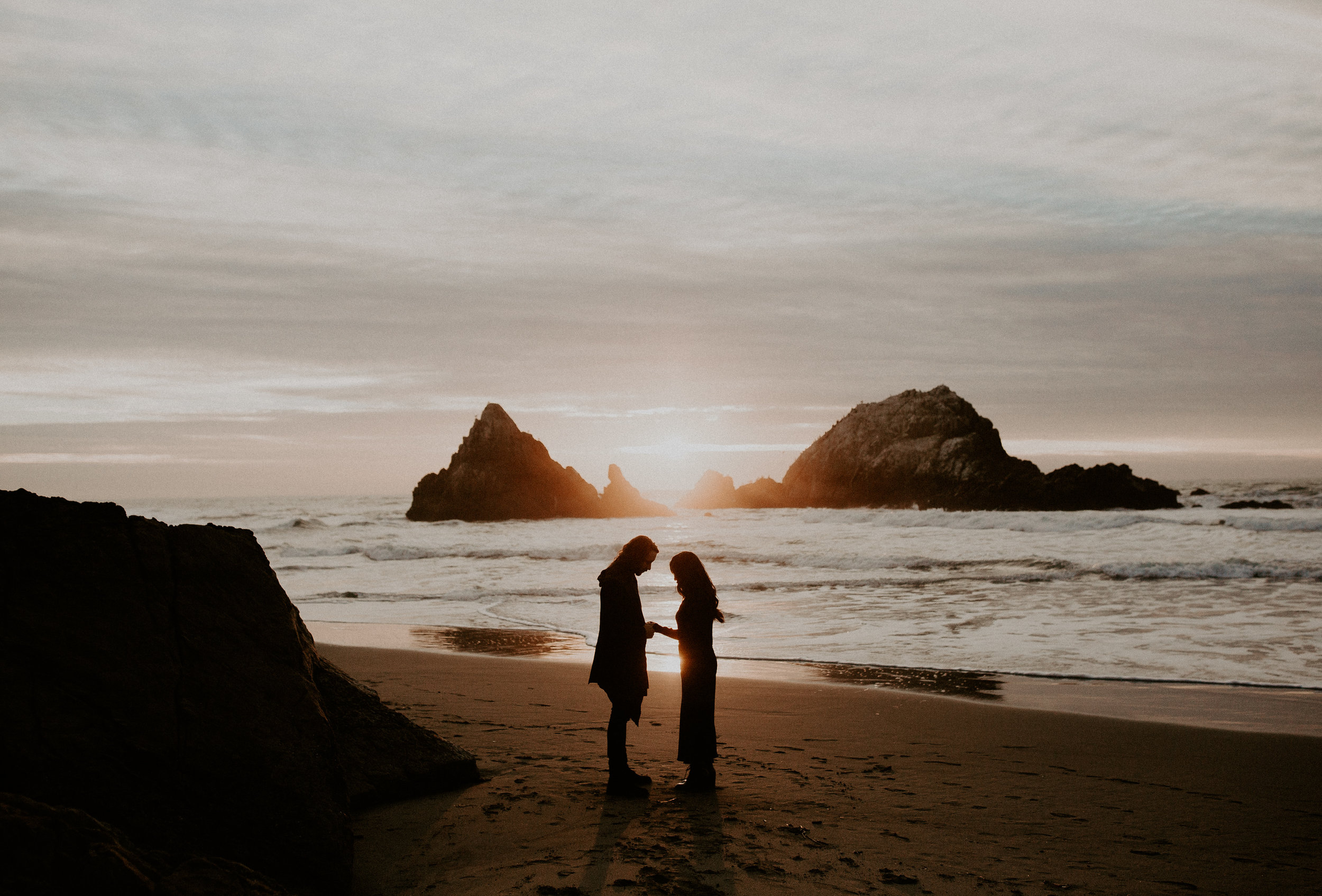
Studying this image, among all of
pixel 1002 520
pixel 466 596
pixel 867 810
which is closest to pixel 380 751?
pixel 867 810

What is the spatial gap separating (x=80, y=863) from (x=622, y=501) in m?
57.4

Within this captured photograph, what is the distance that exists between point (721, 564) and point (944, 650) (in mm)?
14524

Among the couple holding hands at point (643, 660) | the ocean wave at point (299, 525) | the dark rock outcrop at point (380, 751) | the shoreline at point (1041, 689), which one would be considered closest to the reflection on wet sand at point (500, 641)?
the shoreline at point (1041, 689)

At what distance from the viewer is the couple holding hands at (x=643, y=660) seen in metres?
5.58

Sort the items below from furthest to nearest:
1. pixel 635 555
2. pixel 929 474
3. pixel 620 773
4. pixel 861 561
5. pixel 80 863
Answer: pixel 929 474, pixel 861 561, pixel 635 555, pixel 620 773, pixel 80 863

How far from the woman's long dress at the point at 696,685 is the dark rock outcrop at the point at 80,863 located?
9.98 ft

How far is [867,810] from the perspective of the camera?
5180 millimetres

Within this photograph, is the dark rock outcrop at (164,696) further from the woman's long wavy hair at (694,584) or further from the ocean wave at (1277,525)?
the ocean wave at (1277,525)

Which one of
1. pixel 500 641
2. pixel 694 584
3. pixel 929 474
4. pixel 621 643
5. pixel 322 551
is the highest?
pixel 929 474

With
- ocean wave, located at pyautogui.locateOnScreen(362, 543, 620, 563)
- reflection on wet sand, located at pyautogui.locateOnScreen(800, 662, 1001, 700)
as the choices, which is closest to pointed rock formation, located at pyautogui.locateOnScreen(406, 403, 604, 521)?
ocean wave, located at pyautogui.locateOnScreen(362, 543, 620, 563)

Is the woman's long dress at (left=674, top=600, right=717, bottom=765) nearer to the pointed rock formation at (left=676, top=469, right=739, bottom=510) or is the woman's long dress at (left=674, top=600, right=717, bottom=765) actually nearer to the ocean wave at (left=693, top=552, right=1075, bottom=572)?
the ocean wave at (left=693, top=552, right=1075, bottom=572)

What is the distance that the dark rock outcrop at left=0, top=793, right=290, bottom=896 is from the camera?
102 inches

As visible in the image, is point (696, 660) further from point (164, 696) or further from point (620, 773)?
point (164, 696)

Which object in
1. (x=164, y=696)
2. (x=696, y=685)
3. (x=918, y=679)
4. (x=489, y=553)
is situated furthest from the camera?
(x=489, y=553)
